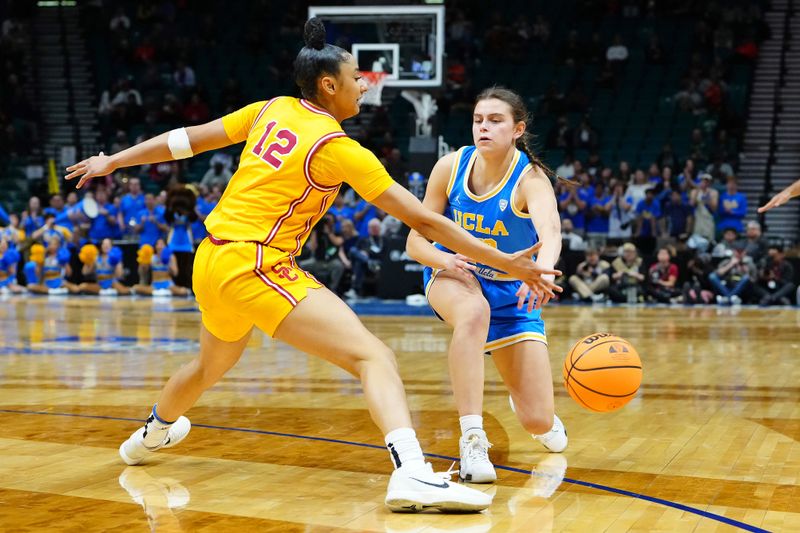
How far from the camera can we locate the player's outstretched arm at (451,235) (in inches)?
169

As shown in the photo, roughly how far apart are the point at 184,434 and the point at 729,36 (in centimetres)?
2080

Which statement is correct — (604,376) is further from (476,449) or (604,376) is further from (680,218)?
(680,218)

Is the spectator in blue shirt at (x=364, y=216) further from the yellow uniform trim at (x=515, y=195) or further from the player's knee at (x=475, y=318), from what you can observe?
the player's knee at (x=475, y=318)

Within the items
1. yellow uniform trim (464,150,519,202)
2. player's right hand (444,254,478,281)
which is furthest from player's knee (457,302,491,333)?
yellow uniform trim (464,150,519,202)

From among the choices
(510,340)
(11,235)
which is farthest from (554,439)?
(11,235)

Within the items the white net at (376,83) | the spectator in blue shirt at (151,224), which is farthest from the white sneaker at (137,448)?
the spectator in blue shirt at (151,224)

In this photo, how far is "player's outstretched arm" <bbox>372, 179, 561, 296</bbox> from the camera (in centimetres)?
428

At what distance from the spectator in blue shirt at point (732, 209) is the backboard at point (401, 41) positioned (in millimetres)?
5249

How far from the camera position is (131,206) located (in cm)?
1977

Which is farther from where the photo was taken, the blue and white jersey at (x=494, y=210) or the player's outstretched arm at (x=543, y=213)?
the blue and white jersey at (x=494, y=210)

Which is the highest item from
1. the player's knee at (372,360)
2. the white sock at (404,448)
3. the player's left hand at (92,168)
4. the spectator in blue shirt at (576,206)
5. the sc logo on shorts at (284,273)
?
the player's left hand at (92,168)

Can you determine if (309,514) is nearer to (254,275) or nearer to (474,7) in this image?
(254,275)

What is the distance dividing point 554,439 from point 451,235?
5.50 feet

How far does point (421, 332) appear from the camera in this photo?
1219 cm
